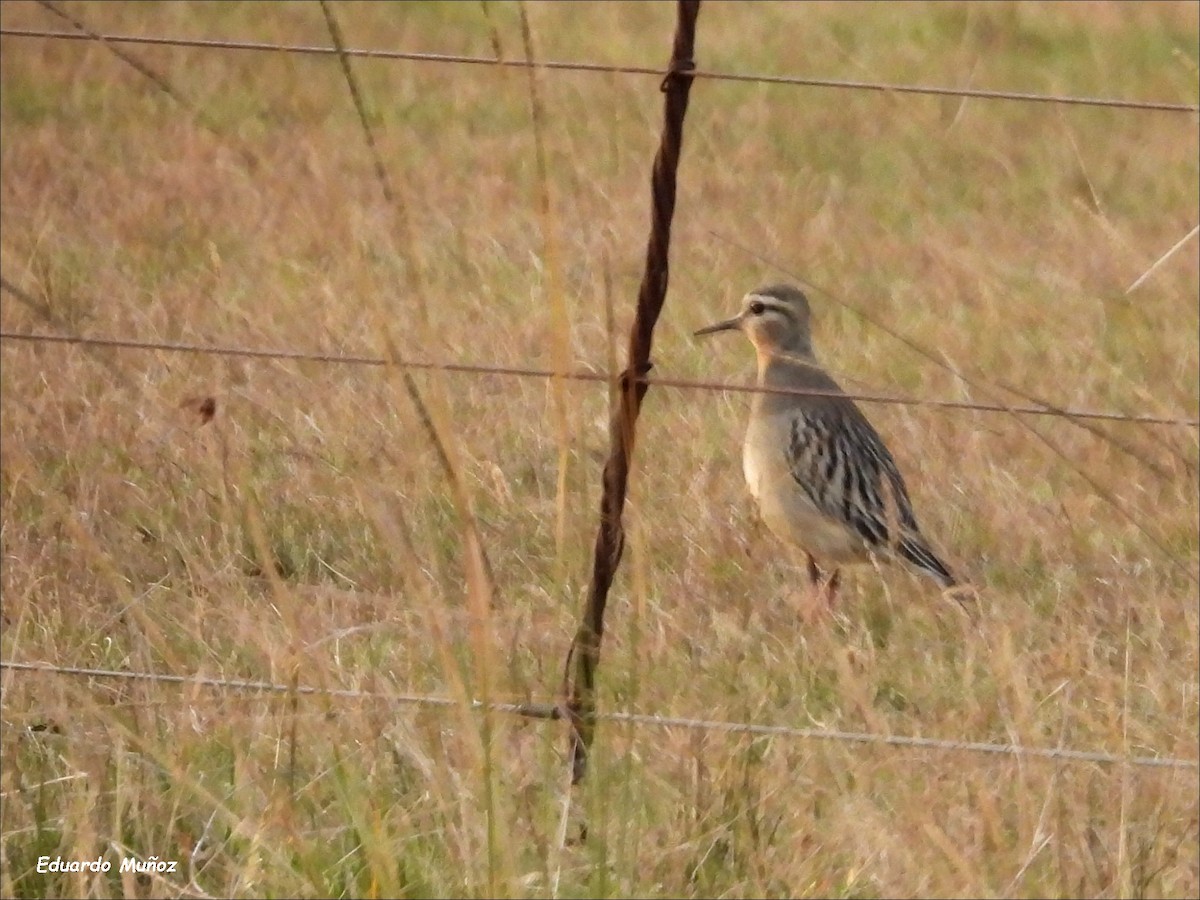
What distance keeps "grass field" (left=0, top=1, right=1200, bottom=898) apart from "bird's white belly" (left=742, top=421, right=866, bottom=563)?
4.9 inches

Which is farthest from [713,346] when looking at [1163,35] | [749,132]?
[1163,35]

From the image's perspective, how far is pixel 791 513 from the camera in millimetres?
5422

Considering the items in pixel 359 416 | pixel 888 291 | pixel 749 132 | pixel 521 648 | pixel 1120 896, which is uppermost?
pixel 749 132

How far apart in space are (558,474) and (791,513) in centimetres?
86

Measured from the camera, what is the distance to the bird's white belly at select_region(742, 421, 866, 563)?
5.40 metres

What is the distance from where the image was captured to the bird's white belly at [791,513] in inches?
213

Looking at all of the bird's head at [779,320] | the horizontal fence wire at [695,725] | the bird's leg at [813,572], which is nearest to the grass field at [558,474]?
the horizontal fence wire at [695,725]

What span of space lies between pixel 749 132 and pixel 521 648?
599 centimetres

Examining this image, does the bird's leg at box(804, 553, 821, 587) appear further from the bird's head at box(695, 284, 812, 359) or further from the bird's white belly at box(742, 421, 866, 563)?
the bird's head at box(695, 284, 812, 359)

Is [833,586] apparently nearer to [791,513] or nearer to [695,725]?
[791,513]

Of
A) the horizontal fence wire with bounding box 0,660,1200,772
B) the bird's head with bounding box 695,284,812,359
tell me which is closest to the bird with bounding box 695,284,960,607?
the bird's head with bounding box 695,284,812,359

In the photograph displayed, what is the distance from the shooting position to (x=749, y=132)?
1005 cm

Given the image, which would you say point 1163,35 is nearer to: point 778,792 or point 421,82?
point 421,82

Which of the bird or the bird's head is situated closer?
the bird
